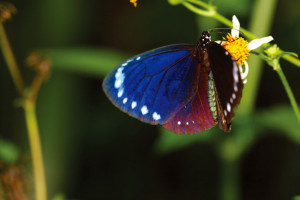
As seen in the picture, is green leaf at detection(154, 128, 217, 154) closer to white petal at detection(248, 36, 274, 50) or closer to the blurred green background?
the blurred green background

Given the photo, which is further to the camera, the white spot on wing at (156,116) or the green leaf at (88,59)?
the green leaf at (88,59)

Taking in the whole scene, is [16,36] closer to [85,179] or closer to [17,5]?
[17,5]

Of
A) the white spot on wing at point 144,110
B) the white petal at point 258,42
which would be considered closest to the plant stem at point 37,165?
the white spot on wing at point 144,110

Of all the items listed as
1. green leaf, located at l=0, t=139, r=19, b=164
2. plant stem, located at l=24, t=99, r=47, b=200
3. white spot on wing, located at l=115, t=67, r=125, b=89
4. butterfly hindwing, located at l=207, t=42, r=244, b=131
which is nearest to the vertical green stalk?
butterfly hindwing, located at l=207, t=42, r=244, b=131

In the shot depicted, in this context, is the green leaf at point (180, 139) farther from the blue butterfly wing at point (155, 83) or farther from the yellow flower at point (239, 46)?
the yellow flower at point (239, 46)

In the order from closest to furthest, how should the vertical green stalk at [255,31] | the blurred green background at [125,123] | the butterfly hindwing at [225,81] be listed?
the butterfly hindwing at [225,81] → the vertical green stalk at [255,31] → the blurred green background at [125,123]

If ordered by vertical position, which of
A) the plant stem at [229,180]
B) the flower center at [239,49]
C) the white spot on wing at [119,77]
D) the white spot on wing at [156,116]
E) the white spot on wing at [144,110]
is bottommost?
→ the plant stem at [229,180]

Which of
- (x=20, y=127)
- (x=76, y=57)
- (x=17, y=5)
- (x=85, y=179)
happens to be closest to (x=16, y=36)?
(x=17, y=5)
